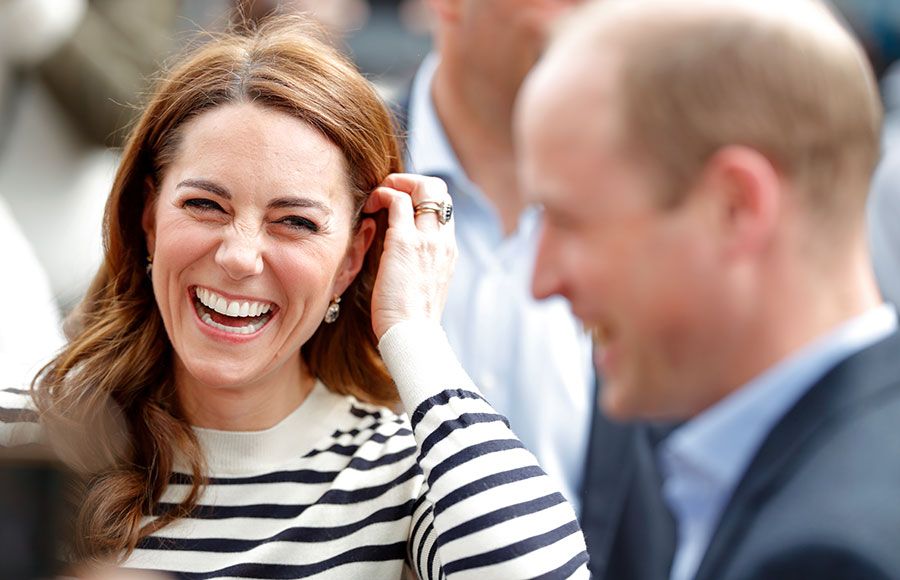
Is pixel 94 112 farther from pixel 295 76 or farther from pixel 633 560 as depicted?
pixel 633 560

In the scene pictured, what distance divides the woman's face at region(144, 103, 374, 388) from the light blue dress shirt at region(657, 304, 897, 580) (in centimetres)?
77

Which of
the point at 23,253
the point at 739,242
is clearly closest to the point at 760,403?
the point at 739,242

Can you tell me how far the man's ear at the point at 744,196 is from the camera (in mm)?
1312

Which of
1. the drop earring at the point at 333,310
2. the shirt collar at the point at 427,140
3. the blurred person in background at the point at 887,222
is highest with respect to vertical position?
the shirt collar at the point at 427,140

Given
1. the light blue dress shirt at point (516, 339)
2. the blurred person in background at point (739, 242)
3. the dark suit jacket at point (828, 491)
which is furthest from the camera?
the light blue dress shirt at point (516, 339)

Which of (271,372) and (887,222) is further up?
(887,222)

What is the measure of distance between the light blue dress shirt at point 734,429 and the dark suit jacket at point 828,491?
0.06ft

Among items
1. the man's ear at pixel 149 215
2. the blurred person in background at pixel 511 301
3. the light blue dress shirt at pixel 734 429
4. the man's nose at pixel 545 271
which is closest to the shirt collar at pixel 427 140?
the blurred person in background at pixel 511 301

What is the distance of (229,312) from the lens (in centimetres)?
203

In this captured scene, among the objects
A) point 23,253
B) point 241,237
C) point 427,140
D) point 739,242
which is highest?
point 427,140

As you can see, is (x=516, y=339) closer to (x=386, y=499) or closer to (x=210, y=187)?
(x=386, y=499)

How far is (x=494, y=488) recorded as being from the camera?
75.1 inches

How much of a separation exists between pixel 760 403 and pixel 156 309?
1165 mm

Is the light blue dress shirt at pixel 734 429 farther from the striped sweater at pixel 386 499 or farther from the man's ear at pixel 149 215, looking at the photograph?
the man's ear at pixel 149 215
